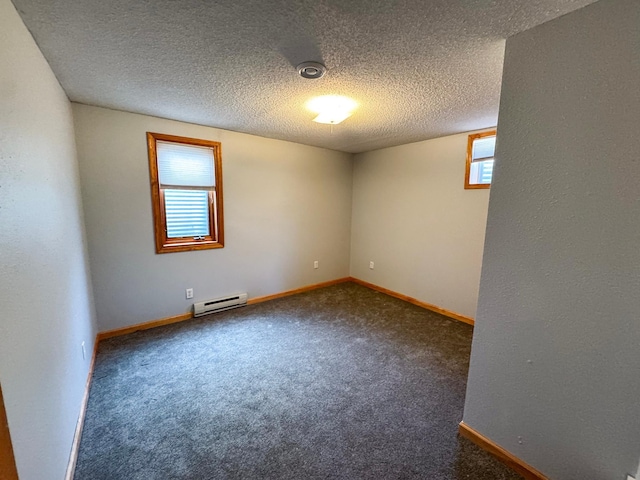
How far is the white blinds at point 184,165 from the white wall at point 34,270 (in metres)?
1.04

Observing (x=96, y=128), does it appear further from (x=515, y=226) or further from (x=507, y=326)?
(x=507, y=326)

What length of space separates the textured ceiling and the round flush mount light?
0.15 ft

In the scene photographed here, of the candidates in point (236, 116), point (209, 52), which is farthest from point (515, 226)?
point (236, 116)

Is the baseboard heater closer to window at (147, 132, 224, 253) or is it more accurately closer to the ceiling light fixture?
window at (147, 132, 224, 253)

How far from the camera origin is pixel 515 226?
132 centimetres

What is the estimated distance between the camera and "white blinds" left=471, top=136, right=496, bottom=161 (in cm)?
292

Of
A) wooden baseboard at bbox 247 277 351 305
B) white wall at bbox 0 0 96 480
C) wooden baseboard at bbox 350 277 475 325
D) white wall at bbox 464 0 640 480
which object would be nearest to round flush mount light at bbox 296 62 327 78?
white wall at bbox 464 0 640 480

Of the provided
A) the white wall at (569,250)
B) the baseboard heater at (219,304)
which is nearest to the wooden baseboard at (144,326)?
the baseboard heater at (219,304)

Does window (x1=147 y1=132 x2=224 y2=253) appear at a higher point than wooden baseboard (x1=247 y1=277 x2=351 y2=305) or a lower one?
higher

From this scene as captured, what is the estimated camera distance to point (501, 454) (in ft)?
4.77

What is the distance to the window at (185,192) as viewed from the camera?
2.81 meters

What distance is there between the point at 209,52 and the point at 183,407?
2.26 meters

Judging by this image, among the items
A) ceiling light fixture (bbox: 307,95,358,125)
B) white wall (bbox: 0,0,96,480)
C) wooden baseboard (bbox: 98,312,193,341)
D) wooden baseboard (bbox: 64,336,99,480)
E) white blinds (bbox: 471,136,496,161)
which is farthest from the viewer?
white blinds (bbox: 471,136,496,161)

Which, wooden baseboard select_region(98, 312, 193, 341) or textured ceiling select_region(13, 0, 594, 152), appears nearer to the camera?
textured ceiling select_region(13, 0, 594, 152)
